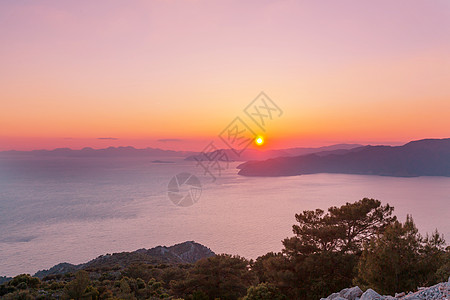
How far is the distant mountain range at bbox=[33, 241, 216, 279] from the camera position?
33656mm

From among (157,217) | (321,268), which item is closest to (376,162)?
(157,217)

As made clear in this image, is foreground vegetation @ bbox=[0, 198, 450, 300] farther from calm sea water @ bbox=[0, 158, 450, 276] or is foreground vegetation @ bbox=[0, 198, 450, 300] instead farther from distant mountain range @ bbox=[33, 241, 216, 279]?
calm sea water @ bbox=[0, 158, 450, 276]

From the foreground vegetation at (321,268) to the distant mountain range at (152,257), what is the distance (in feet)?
57.3

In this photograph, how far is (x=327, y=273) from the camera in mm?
13461

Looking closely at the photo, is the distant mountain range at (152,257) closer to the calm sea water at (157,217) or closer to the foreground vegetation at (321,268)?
the calm sea water at (157,217)

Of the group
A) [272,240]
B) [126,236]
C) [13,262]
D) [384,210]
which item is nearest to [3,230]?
[13,262]

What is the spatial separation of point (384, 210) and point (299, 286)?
797 centimetres

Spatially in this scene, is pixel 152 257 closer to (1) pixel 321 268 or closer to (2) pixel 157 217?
(1) pixel 321 268

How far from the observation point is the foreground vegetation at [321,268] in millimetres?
10328

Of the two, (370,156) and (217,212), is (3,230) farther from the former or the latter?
(370,156)

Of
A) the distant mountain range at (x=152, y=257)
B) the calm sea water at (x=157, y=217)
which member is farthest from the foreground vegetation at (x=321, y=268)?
the calm sea water at (x=157, y=217)

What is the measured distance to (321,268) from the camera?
13523mm

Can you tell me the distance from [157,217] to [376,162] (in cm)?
12804

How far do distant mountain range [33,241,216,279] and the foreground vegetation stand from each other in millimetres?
17477
